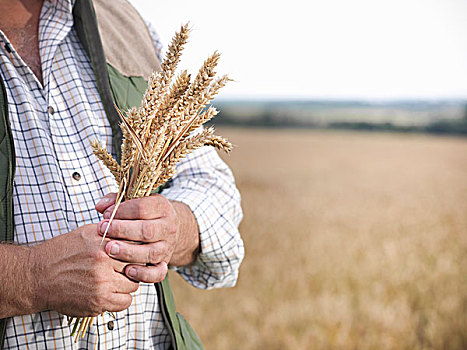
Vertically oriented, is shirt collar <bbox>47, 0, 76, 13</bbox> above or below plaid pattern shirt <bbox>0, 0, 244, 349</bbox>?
above

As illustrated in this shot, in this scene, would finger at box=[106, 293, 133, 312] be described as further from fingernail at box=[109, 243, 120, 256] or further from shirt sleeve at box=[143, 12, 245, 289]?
shirt sleeve at box=[143, 12, 245, 289]

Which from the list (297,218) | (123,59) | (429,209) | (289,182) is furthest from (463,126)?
(123,59)

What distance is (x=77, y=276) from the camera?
1.29 metres

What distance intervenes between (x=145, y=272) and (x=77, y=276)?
0.58 ft

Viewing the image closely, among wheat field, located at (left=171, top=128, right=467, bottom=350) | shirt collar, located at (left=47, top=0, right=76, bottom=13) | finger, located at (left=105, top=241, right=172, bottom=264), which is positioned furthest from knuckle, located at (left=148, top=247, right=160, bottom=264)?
wheat field, located at (left=171, top=128, right=467, bottom=350)

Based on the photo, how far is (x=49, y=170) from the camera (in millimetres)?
1521

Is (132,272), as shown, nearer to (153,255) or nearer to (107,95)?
(153,255)

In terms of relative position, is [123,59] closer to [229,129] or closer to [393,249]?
[393,249]

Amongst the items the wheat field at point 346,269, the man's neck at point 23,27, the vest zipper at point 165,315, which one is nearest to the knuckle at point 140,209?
the vest zipper at point 165,315

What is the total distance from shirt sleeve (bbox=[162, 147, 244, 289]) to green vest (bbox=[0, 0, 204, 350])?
190mm

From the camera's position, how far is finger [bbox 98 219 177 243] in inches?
49.9

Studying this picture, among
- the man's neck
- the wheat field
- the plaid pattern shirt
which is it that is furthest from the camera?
the wheat field

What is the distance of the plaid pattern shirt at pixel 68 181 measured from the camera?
147cm

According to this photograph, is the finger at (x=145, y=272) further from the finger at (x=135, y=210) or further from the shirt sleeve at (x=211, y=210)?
the shirt sleeve at (x=211, y=210)
